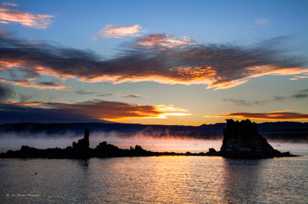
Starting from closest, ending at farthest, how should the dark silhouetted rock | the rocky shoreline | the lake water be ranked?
1. the lake water
2. the rocky shoreline
3. the dark silhouetted rock

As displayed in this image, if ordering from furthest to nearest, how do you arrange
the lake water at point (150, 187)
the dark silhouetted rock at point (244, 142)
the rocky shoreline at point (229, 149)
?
the dark silhouetted rock at point (244, 142) < the rocky shoreline at point (229, 149) < the lake water at point (150, 187)

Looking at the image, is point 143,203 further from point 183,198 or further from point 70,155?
point 70,155

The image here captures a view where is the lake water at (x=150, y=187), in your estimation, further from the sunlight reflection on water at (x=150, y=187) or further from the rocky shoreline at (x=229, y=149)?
the rocky shoreline at (x=229, y=149)

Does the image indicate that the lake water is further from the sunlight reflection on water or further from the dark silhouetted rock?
the dark silhouetted rock

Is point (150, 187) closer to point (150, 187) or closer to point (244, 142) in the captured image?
point (150, 187)

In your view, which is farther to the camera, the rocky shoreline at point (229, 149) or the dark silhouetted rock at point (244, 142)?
the dark silhouetted rock at point (244, 142)

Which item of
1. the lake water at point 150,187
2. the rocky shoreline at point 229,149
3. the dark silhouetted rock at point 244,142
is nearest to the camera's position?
the lake water at point 150,187

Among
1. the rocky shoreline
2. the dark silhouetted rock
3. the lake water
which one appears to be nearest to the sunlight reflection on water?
the lake water

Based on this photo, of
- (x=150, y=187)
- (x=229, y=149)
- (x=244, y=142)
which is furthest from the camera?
(x=229, y=149)

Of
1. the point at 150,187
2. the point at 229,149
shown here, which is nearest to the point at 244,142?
the point at 229,149

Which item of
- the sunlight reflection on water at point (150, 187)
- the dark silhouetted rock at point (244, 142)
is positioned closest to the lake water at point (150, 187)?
the sunlight reflection on water at point (150, 187)

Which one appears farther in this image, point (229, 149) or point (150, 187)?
point (229, 149)

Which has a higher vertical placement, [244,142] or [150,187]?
[244,142]

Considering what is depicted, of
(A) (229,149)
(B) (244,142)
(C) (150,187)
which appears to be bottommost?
(C) (150,187)
